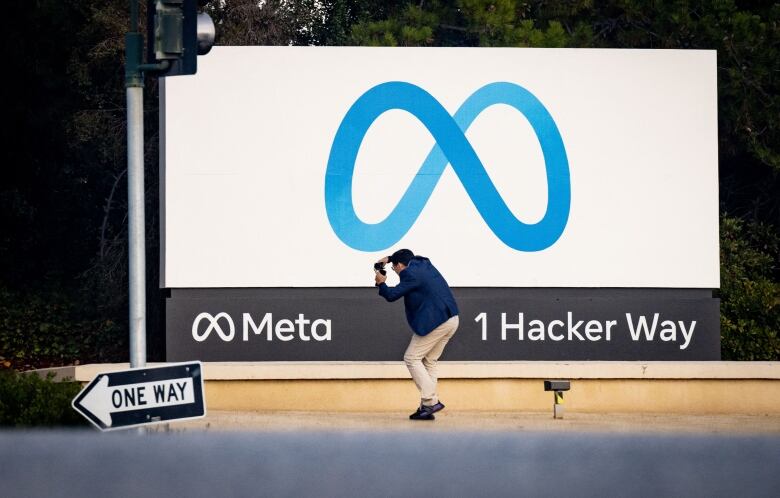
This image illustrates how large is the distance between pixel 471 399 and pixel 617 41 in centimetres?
956

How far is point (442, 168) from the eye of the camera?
640 inches

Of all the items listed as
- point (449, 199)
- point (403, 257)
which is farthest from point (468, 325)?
point (403, 257)

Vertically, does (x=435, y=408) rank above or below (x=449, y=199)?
below

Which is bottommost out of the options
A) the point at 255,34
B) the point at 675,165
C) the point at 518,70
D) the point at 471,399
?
the point at 471,399

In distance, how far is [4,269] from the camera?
2072 cm

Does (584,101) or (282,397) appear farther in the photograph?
(584,101)

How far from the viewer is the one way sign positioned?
9148 millimetres

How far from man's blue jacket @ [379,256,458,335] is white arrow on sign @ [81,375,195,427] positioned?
5.00 meters

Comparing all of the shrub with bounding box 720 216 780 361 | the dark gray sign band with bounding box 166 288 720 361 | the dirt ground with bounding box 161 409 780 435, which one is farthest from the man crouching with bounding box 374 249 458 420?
the shrub with bounding box 720 216 780 361

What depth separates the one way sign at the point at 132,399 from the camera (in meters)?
9.15

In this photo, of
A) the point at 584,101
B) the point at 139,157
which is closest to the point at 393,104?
the point at 584,101

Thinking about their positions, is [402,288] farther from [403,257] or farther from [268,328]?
[268,328]

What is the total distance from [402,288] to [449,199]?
2.53 meters

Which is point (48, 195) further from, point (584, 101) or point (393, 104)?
point (584, 101)
